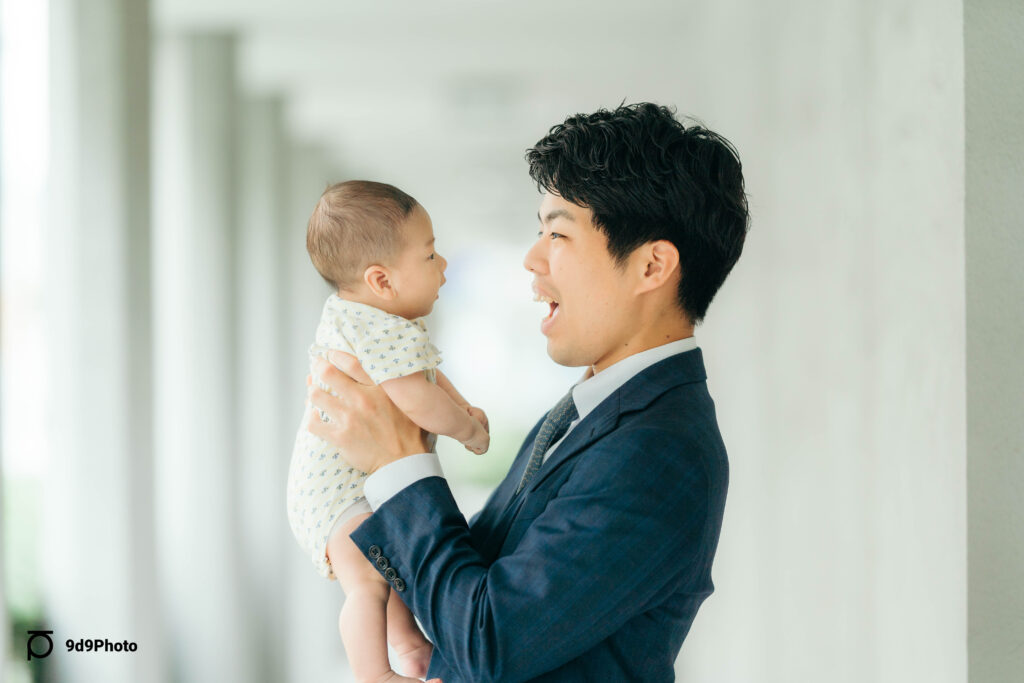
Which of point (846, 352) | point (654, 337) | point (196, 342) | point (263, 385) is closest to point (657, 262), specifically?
point (654, 337)

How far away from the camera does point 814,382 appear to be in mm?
2789

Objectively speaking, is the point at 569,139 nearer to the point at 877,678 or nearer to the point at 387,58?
the point at 877,678

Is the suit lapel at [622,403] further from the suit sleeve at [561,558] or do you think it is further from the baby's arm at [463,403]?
the baby's arm at [463,403]

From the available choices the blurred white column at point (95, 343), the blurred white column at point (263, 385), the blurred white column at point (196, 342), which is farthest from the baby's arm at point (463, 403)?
the blurred white column at point (263, 385)

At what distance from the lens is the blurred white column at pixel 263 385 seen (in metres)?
6.27

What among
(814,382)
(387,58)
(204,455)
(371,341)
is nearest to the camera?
(371,341)

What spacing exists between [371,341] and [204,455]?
13.4 feet

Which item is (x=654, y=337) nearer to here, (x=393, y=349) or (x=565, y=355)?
(x=565, y=355)

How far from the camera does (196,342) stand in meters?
5.12

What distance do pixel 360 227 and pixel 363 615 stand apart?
0.62m

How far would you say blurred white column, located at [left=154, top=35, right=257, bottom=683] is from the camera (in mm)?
5008

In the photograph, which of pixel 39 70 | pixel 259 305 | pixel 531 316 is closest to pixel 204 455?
pixel 259 305

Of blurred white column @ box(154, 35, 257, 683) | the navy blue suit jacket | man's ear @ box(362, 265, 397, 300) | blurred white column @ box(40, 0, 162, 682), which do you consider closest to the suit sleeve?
the navy blue suit jacket

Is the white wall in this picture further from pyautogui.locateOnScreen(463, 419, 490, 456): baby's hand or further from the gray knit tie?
pyautogui.locateOnScreen(463, 419, 490, 456): baby's hand
